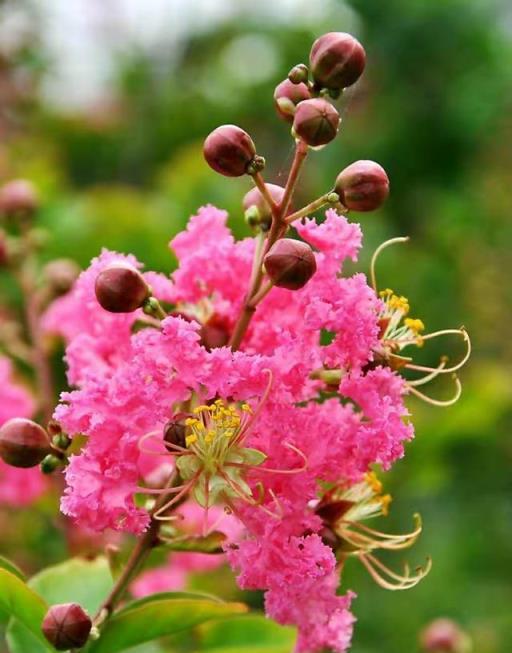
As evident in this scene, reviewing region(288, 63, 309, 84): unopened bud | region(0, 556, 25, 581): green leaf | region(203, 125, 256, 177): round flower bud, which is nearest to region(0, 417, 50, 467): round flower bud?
region(0, 556, 25, 581): green leaf

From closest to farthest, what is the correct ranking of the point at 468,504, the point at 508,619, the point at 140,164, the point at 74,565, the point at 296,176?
the point at 296,176 → the point at 74,565 → the point at 508,619 → the point at 468,504 → the point at 140,164

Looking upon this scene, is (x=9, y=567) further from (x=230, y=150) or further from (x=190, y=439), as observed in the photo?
(x=230, y=150)

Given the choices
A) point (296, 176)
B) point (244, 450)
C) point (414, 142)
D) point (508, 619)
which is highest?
point (414, 142)

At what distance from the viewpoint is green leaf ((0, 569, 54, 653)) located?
108 centimetres

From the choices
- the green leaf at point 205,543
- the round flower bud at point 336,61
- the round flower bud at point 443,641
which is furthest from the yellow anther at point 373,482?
the round flower bud at point 443,641

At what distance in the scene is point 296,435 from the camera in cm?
103

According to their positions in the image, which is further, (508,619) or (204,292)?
(508,619)

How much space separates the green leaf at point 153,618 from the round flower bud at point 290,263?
0.34 metres

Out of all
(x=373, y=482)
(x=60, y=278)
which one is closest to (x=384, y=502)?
(x=373, y=482)

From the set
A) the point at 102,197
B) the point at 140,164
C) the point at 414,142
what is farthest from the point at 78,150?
the point at 102,197

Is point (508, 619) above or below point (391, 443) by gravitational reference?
below

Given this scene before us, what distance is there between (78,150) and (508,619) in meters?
4.27

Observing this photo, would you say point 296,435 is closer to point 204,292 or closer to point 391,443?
point 391,443

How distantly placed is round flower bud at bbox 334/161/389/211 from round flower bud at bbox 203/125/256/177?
0.30 ft
